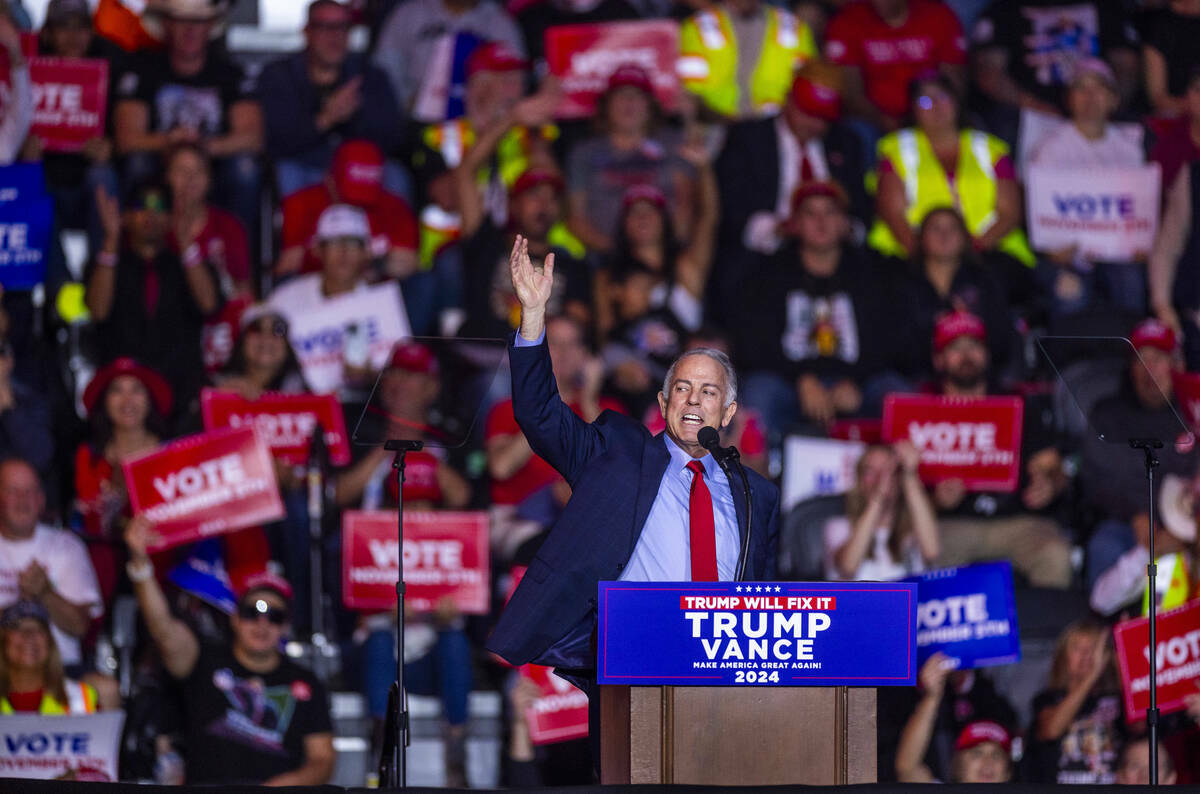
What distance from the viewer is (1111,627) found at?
648 cm

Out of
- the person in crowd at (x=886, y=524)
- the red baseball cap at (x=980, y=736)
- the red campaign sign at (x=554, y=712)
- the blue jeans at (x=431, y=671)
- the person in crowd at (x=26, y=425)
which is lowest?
the red baseball cap at (x=980, y=736)

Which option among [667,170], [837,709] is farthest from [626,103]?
[837,709]

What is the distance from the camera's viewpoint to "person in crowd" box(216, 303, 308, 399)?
6887 millimetres

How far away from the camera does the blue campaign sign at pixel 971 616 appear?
6.11m

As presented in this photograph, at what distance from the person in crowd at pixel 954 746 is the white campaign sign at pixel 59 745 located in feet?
8.92

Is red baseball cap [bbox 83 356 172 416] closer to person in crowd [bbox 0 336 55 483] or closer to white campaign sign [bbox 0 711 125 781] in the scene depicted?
person in crowd [bbox 0 336 55 483]

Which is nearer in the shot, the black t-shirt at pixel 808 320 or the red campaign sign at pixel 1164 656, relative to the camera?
the red campaign sign at pixel 1164 656

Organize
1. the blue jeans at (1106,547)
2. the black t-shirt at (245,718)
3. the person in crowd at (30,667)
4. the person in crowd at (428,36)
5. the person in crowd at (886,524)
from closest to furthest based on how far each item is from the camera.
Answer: the black t-shirt at (245,718) < the person in crowd at (30,667) < the person in crowd at (886,524) < the blue jeans at (1106,547) < the person in crowd at (428,36)

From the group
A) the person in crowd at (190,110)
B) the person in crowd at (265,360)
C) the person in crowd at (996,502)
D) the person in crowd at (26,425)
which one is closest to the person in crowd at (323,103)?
the person in crowd at (190,110)

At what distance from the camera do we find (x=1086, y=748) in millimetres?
6316

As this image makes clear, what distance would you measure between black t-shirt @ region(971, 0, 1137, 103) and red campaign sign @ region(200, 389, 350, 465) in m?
3.61

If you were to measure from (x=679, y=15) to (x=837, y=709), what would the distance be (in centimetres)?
526

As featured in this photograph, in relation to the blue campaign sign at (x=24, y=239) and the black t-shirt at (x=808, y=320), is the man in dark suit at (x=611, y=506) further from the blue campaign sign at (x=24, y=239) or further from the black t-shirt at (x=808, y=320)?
the blue campaign sign at (x=24, y=239)

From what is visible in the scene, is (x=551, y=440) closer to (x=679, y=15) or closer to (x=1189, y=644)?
(x=1189, y=644)
